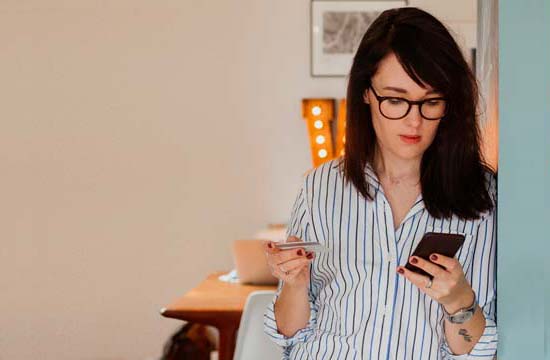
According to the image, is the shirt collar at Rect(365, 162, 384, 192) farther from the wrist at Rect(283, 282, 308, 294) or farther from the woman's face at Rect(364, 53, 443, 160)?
the wrist at Rect(283, 282, 308, 294)

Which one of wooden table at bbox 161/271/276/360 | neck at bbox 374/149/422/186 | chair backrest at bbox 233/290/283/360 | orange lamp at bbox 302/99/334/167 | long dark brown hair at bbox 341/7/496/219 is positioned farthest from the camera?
orange lamp at bbox 302/99/334/167

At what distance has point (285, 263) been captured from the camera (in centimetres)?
155

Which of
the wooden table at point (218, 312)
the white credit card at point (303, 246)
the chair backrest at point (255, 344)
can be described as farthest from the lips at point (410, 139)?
the wooden table at point (218, 312)

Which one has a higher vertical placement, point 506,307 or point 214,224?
point 506,307

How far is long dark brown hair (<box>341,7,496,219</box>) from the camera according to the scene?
4.79 ft

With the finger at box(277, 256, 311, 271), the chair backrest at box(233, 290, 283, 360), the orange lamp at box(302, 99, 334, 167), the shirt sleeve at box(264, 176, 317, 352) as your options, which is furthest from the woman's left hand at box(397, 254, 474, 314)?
the orange lamp at box(302, 99, 334, 167)

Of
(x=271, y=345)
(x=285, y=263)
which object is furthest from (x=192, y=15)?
(x=285, y=263)

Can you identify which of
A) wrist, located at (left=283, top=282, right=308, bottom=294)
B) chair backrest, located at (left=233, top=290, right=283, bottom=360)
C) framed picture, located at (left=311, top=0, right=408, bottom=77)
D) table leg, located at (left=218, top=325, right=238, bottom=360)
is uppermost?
framed picture, located at (left=311, top=0, right=408, bottom=77)

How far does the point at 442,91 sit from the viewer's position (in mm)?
1463

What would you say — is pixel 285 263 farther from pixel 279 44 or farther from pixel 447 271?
pixel 279 44

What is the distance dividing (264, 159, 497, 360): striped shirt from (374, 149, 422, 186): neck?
0.02 metres

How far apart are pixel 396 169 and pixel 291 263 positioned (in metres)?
0.23

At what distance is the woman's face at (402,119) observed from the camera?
1.47 meters

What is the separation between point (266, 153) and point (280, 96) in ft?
0.97
